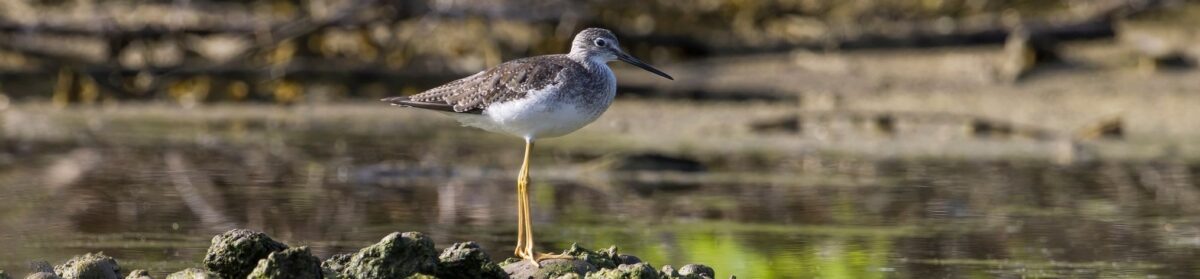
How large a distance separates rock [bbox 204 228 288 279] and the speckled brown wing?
133cm

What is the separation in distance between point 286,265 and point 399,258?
1.47ft

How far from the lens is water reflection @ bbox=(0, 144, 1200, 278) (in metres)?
8.57

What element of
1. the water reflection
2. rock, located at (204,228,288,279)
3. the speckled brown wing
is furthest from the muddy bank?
the water reflection

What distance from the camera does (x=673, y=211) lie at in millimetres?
10227

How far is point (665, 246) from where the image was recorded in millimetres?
8938

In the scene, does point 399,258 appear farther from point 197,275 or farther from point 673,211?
point 673,211

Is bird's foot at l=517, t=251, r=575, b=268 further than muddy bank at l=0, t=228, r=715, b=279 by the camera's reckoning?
Yes

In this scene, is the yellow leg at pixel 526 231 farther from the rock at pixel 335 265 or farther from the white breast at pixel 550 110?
the rock at pixel 335 265

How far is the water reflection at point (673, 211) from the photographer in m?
8.57

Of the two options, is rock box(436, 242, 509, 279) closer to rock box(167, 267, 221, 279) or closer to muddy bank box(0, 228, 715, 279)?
muddy bank box(0, 228, 715, 279)

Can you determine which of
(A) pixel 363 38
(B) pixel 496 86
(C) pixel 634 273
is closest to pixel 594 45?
(B) pixel 496 86

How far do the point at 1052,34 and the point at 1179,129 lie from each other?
2.06m

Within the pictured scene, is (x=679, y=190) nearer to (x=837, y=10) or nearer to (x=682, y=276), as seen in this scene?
(x=682, y=276)

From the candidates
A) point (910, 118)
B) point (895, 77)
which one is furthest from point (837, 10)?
point (910, 118)
